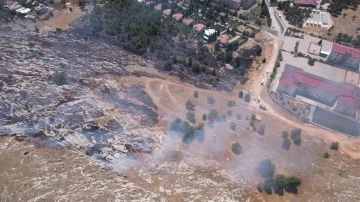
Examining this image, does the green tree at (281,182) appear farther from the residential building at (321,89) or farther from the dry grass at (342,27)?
the dry grass at (342,27)

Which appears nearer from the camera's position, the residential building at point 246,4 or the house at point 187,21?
the house at point 187,21

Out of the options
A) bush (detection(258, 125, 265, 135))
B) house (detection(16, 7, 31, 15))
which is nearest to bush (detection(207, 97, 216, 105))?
bush (detection(258, 125, 265, 135))

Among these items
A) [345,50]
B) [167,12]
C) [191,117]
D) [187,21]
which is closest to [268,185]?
[191,117]

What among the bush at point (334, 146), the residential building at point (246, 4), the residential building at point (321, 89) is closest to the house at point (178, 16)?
the residential building at point (246, 4)

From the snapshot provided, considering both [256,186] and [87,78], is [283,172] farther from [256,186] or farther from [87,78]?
[87,78]

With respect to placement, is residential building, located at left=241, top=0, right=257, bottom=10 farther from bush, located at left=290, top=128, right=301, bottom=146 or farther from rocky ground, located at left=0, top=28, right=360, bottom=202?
bush, located at left=290, top=128, right=301, bottom=146

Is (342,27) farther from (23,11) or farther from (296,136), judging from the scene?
(23,11)
